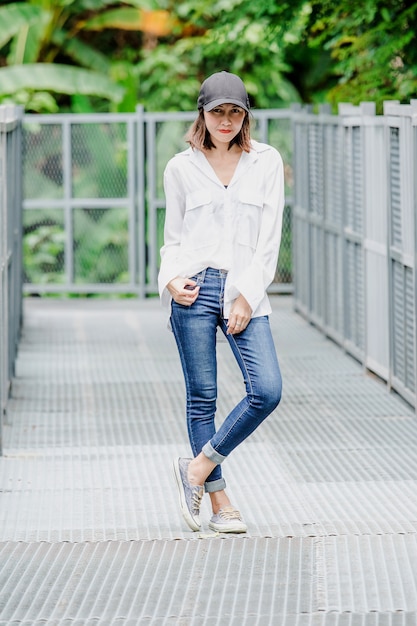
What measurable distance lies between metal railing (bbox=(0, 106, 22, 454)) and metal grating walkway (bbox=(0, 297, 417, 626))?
1.01 ft

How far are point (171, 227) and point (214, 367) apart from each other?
2.06 feet

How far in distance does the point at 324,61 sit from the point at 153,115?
695 centimetres

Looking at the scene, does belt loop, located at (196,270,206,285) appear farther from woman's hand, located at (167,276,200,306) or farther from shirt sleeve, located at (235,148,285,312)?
shirt sleeve, located at (235,148,285,312)

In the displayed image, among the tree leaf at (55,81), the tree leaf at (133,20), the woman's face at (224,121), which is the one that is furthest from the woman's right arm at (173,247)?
the tree leaf at (133,20)

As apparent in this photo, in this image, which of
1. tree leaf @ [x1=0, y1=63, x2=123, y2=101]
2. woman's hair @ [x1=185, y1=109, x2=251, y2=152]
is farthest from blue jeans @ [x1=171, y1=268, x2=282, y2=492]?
tree leaf @ [x1=0, y1=63, x2=123, y2=101]

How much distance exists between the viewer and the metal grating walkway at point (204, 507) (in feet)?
17.9

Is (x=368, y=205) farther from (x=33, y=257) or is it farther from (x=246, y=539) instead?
(x=33, y=257)

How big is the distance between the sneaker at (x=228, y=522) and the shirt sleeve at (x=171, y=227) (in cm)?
95

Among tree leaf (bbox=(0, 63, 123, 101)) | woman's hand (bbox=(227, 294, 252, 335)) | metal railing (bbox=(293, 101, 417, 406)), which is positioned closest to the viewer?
woman's hand (bbox=(227, 294, 252, 335))

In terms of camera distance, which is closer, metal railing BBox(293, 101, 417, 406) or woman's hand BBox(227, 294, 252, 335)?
woman's hand BBox(227, 294, 252, 335)

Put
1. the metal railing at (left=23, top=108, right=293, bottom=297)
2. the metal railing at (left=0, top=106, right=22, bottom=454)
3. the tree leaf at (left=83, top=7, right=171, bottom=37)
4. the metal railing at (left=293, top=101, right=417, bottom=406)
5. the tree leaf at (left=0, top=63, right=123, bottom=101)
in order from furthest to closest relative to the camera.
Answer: the tree leaf at (left=83, top=7, right=171, bottom=37) → the tree leaf at (left=0, top=63, right=123, bottom=101) → the metal railing at (left=23, top=108, right=293, bottom=297) → the metal railing at (left=293, top=101, right=417, bottom=406) → the metal railing at (left=0, top=106, right=22, bottom=454)

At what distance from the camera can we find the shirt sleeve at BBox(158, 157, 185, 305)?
20.6 feet

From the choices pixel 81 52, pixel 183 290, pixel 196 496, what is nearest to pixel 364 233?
pixel 196 496

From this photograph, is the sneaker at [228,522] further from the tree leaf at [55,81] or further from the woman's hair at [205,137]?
the tree leaf at [55,81]
